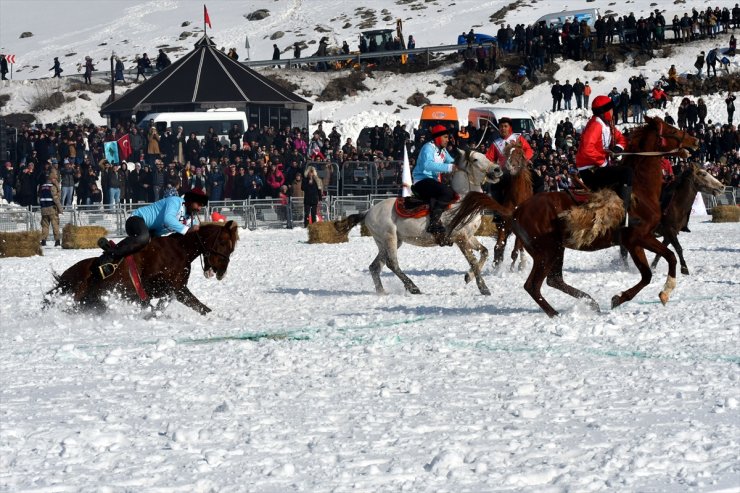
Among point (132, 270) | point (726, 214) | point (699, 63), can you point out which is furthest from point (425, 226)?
point (699, 63)

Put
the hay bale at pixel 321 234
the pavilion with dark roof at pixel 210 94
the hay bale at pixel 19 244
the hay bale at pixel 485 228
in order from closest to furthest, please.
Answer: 1. the hay bale at pixel 19 244
2. the hay bale at pixel 485 228
3. the hay bale at pixel 321 234
4. the pavilion with dark roof at pixel 210 94

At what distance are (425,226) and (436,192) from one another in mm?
421

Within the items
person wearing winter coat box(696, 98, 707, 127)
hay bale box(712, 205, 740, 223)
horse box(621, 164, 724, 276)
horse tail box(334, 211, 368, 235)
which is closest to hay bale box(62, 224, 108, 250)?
horse tail box(334, 211, 368, 235)

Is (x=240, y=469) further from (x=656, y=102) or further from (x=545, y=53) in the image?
(x=545, y=53)

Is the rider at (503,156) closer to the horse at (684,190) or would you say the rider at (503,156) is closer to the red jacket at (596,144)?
the horse at (684,190)

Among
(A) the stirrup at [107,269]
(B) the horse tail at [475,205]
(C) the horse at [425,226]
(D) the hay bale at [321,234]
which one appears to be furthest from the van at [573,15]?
(A) the stirrup at [107,269]

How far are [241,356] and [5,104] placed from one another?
2066 inches

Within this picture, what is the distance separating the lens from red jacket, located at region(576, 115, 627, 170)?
1164 cm

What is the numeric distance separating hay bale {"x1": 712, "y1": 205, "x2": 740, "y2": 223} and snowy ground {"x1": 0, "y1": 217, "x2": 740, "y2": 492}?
543 inches

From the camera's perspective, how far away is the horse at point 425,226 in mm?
13328

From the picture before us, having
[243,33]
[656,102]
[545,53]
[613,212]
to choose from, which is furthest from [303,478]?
[243,33]

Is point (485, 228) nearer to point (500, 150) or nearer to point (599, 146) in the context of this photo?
point (500, 150)

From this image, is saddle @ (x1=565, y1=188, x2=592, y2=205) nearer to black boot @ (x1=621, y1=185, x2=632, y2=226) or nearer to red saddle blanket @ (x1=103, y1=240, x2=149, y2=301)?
black boot @ (x1=621, y1=185, x2=632, y2=226)

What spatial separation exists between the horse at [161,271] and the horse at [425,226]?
2.22m
